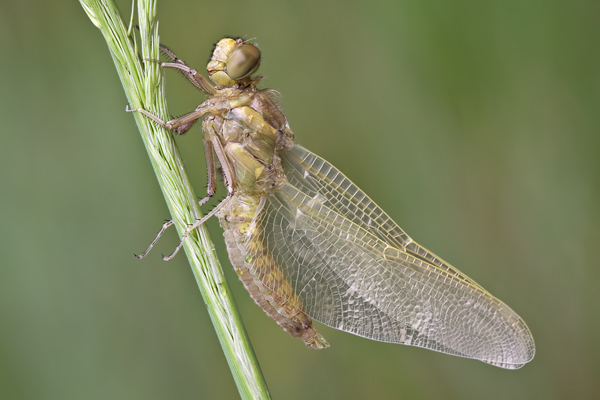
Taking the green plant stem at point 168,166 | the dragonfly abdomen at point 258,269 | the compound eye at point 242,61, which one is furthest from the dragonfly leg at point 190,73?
the dragonfly abdomen at point 258,269

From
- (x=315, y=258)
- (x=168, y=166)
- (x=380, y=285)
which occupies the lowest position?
(x=315, y=258)

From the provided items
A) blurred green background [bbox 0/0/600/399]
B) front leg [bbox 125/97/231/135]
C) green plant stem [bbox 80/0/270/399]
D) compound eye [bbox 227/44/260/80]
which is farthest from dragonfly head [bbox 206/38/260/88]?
blurred green background [bbox 0/0/600/399]

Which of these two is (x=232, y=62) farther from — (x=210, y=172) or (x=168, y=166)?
(x=168, y=166)

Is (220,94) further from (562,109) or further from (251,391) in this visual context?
(562,109)

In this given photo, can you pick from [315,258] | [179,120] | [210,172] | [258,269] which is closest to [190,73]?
[179,120]

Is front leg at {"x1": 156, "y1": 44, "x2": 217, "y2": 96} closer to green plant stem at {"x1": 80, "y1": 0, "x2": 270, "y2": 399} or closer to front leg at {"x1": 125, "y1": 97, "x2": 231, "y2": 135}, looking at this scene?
front leg at {"x1": 125, "y1": 97, "x2": 231, "y2": 135}

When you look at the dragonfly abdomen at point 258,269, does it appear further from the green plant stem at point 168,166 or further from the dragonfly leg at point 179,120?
the green plant stem at point 168,166

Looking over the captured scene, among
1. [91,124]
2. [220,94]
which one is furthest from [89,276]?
[220,94]

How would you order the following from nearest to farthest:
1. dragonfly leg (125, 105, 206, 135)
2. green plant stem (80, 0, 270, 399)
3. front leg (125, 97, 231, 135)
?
1. green plant stem (80, 0, 270, 399)
2. dragonfly leg (125, 105, 206, 135)
3. front leg (125, 97, 231, 135)
